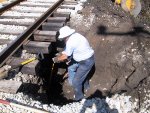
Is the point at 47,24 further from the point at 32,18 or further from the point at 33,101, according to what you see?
the point at 33,101

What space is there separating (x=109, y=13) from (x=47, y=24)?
2442 millimetres

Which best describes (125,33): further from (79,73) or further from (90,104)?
(90,104)

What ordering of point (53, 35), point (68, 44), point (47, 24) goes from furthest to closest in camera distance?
point (47, 24)
point (53, 35)
point (68, 44)

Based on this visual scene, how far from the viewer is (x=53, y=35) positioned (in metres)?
7.04

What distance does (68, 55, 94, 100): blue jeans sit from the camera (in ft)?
21.6

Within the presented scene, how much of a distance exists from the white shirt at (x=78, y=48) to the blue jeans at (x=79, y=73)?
152 millimetres

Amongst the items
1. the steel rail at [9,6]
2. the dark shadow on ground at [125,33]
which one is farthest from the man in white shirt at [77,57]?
the steel rail at [9,6]

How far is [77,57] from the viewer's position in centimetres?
642

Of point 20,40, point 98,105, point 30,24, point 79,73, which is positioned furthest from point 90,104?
point 30,24

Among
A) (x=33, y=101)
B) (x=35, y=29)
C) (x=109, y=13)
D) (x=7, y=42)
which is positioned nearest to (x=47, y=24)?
(x=35, y=29)

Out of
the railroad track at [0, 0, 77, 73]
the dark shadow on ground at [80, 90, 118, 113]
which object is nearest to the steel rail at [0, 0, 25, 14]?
the railroad track at [0, 0, 77, 73]

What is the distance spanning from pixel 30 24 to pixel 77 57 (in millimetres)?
1892

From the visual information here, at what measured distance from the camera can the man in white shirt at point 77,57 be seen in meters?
5.96

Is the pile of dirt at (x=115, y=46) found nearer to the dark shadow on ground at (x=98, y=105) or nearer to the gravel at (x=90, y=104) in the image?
the gravel at (x=90, y=104)
